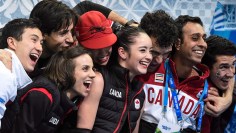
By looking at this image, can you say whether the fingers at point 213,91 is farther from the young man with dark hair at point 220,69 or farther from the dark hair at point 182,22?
the dark hair at point 182,22

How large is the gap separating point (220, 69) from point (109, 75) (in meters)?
0.96

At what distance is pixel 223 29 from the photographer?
4.13 meters

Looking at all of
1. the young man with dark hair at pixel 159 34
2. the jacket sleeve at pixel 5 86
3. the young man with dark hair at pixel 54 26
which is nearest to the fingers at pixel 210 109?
the young man with dark hair at pixel 159 34

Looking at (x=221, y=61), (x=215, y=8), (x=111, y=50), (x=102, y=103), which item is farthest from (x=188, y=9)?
(x=102, y=103)

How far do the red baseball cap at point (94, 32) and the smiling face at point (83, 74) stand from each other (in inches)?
5.6

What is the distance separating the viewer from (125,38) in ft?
8.12

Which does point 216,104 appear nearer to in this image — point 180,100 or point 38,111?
point 180,100

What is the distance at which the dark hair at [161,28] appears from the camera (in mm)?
2594

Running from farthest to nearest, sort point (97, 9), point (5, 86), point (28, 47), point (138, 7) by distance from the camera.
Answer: point (138, 7)
point (97, 9)
point (28, 47)
point (5, 86)

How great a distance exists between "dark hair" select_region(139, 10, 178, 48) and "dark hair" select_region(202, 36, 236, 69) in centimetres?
45

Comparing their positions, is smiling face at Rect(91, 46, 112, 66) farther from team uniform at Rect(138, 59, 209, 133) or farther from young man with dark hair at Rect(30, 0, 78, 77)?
team uniform at Rect(138, 59, 209, 133)

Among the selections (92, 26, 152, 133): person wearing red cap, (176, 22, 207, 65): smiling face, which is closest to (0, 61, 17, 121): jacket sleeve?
(92, 26, 152, 133): person wearing red cap

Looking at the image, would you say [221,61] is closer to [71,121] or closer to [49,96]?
[71,121]

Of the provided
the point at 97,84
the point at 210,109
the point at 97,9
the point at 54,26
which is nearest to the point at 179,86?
the point at 210,109
